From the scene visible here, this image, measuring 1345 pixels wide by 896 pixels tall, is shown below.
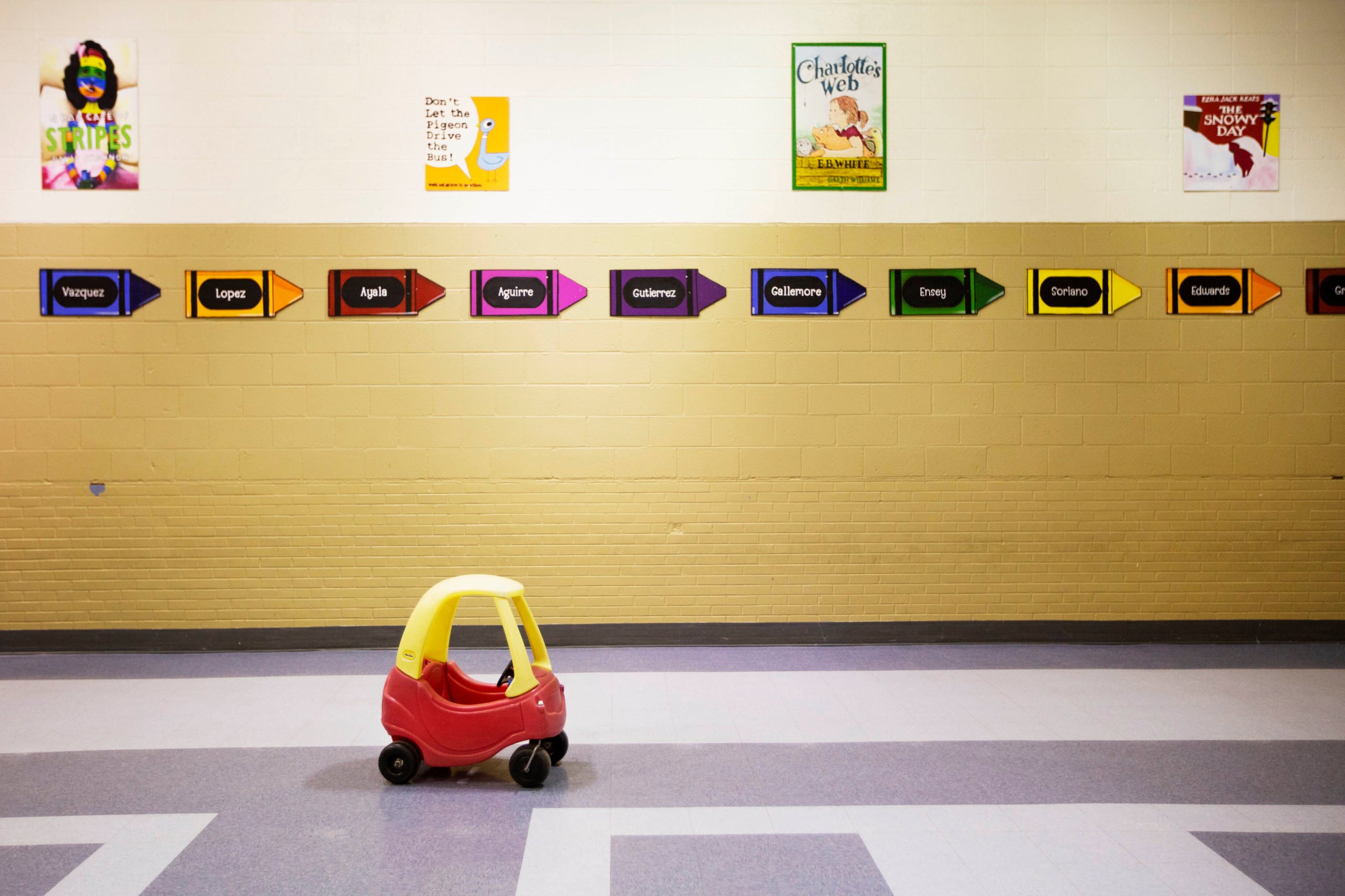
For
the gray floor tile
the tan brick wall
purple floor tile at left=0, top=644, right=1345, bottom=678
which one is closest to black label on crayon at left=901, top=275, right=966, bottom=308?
the tan brick wall

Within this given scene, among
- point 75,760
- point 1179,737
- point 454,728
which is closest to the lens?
point 454,728

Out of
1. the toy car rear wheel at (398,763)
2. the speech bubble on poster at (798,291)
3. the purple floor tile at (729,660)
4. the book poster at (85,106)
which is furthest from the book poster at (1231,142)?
the book poster at (85,106)

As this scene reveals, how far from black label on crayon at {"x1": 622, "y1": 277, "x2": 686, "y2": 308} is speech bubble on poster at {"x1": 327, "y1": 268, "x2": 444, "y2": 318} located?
4.10 feet

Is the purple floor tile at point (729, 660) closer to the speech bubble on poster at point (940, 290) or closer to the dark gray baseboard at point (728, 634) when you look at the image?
the dark gray baseboard at point (728, 634)

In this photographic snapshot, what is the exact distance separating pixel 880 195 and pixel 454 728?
4.24 m

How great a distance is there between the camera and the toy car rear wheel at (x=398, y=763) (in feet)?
10.1

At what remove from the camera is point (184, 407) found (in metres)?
5.18

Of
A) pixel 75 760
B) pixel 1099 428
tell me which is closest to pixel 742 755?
pixel 75 760

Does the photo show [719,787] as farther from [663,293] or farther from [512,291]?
[512,291]

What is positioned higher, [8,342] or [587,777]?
[8,342]

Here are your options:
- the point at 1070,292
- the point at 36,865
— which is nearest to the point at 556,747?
the point at 36,865

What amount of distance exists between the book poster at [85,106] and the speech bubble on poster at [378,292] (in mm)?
1601

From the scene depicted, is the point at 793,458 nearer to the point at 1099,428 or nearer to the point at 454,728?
the point at 1099,428

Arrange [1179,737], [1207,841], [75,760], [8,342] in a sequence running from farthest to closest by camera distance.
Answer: [8,342], [1179,737], [75,760], [1207,841]
